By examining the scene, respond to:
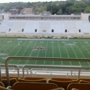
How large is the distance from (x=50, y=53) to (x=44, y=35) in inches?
204

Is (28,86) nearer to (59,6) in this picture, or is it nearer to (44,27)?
(59,6)

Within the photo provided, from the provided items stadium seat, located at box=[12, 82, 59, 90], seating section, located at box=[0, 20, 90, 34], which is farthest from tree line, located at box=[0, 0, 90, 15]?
stadium seat, located at box=[12, 82, 59, 90]

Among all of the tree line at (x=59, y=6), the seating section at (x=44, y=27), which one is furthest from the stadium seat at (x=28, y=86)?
the seating section at (x=44, y=27)

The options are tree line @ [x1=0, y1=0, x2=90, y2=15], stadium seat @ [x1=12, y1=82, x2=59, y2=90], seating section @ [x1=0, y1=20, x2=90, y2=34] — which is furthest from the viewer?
seating section @ [x1=0, y1=20, x2=90, y2=34]

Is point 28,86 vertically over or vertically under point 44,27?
under

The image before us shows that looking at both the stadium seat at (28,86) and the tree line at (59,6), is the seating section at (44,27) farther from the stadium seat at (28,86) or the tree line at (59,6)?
the stadium seat at (28,86)

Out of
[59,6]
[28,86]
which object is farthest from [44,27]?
[28,86]

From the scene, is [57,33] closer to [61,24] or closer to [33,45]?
[61,24]

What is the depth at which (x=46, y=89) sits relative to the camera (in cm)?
100

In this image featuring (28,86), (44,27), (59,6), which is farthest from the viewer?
(44,27)

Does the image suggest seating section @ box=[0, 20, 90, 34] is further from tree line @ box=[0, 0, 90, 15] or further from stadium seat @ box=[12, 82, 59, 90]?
stadium seat @ box=[12, 82, 59, 90]

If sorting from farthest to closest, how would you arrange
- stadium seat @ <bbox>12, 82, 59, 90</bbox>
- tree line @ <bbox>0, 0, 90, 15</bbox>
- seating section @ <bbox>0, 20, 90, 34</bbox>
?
1. seating section @ <bbox>0, 20, 90, 34</bbox>
2. tree line @ <bbox>0, 0, 90, 15</bbox>
3. stadium seat @ <bbox>12, 82, 59, 90</bbox>

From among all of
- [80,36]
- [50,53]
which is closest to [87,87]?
[50,53]

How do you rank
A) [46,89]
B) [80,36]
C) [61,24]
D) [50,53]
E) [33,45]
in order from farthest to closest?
[61,24] → [80,36] → [33,45] → [50,53] → [46,89]
